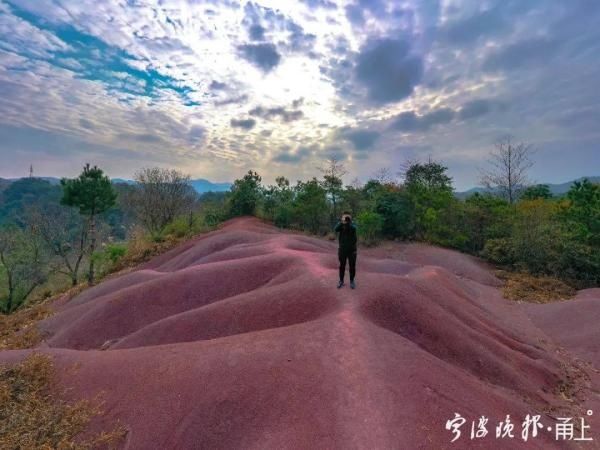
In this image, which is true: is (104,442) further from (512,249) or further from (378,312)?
(512,249)

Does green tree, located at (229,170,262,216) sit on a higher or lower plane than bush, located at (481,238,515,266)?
higher

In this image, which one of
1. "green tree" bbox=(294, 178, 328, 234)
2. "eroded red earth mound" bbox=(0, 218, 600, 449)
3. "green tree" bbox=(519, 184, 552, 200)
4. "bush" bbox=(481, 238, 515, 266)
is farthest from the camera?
"green tree" bbox=(519, 184, 552, 200)

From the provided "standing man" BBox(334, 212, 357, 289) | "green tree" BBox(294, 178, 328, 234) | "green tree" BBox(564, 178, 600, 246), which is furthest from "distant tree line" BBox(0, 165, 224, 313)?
"green tree" BBox(564, 178, 600, 246)

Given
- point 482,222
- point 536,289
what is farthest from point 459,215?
point 536,289

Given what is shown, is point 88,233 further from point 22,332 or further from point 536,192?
point 536,192

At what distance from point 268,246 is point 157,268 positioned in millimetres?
8306

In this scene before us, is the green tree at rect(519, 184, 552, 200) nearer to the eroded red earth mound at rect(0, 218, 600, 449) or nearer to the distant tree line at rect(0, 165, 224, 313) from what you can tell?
the eroded red earth mound at rect(0, 218, 600, 449)

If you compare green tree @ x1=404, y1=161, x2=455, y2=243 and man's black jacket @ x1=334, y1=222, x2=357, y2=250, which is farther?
green tree @ x1=404, y1=161, x2=455, y2=243

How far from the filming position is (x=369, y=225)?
25.5 m

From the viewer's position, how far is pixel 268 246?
50.7 ft

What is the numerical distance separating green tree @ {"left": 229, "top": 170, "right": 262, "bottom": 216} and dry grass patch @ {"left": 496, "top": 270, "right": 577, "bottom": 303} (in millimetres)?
20524

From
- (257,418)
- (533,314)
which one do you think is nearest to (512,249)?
(533,314)

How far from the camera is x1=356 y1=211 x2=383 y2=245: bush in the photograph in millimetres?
25337

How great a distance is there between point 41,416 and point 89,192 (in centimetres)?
2119
